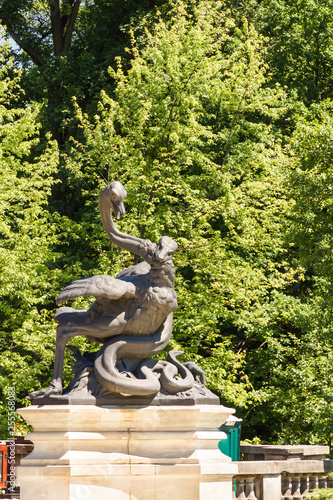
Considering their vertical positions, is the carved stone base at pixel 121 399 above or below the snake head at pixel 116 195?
below

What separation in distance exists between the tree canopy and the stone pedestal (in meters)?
8.08

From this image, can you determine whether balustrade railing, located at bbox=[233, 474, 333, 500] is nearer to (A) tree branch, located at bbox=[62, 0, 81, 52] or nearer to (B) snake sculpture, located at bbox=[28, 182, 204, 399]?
(B) snake sculpture, located at bbox=[28, 182, 204, 399]

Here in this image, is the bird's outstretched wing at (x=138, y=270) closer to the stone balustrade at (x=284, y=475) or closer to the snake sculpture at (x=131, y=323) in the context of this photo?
the snake sculpture at (x=131, y=323)

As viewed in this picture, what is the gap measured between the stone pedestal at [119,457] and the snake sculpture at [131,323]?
306 mm

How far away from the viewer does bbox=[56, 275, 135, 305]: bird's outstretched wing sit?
25.0 feet

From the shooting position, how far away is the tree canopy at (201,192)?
58.4 ft

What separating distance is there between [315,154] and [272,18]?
11.6m

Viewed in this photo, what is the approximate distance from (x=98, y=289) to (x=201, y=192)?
12956 mm

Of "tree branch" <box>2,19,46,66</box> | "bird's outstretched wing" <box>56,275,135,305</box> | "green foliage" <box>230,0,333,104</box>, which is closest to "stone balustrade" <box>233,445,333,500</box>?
"bird's outstretched wing" <box>56,275,135,305</box>

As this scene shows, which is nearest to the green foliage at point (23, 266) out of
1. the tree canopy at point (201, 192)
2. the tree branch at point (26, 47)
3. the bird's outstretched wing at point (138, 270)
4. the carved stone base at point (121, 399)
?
the tree canopy at point (201, 192)

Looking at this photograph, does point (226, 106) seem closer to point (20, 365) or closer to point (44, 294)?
point (44, 294)

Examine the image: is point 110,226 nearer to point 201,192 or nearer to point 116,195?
point 116,195

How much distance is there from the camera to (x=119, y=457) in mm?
7316

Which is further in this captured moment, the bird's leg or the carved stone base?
the bird's leg
